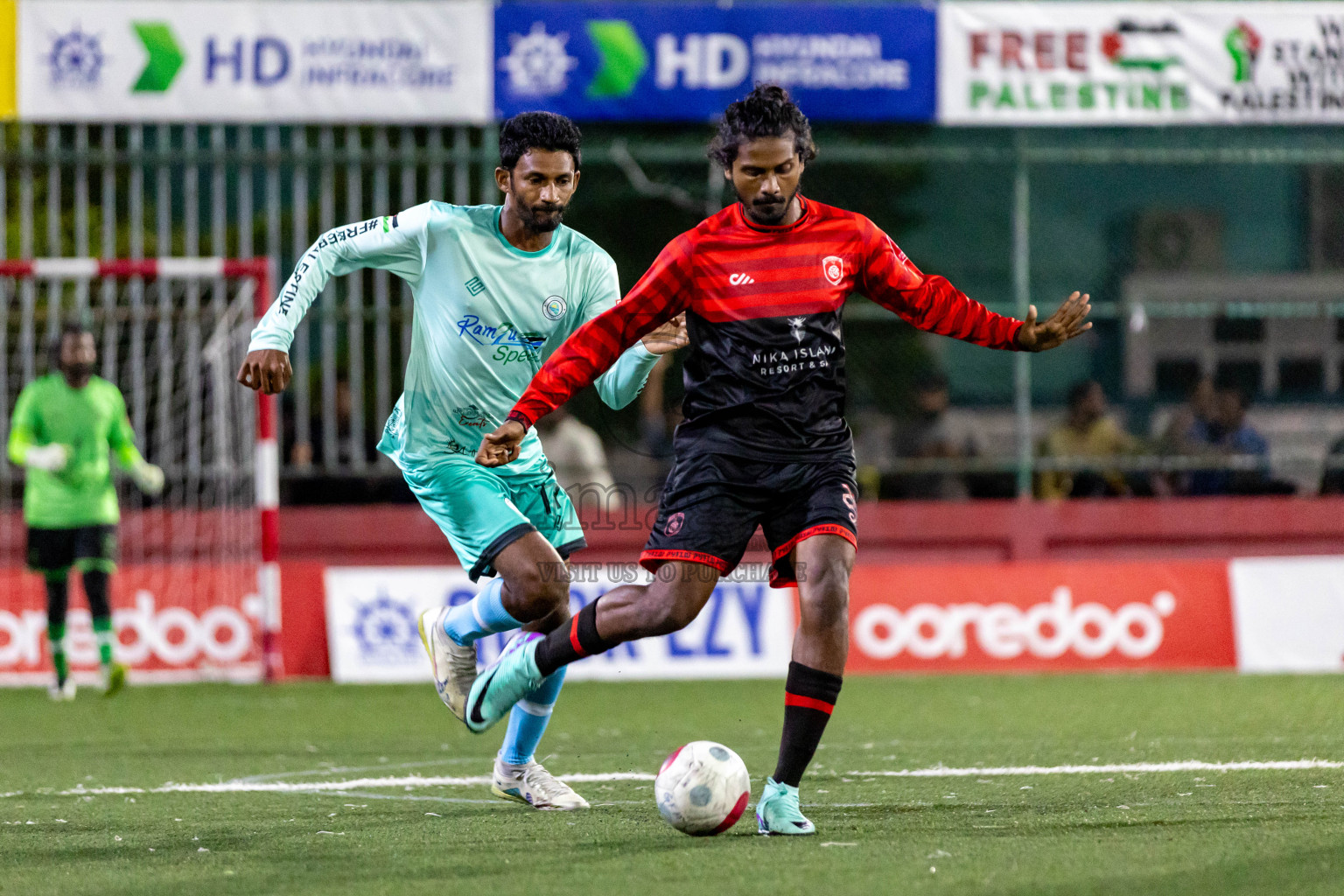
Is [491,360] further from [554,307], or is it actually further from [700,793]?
[700,793]

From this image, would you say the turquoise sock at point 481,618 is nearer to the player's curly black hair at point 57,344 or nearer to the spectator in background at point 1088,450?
the player's curly black hair at point 57,344

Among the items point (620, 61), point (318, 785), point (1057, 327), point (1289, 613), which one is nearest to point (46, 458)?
point (620, 61)

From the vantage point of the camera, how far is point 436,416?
609cm

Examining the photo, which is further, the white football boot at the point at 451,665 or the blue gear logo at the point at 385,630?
the blue gear logo at the point at 385,630

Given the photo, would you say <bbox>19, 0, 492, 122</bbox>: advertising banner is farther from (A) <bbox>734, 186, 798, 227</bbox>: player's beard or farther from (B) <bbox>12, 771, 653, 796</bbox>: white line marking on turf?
(A) <bbox>734, 186, 798, 227</bbox>: player's beard

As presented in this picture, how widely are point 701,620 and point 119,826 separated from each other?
6.62 metres

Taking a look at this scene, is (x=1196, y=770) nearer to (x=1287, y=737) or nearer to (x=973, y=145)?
(x=1287, y=737)

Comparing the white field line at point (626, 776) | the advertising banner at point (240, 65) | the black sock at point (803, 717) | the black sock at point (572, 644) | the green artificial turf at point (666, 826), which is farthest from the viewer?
the advertising banner at point (240, 65)

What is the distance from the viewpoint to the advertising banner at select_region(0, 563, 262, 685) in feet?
39.1

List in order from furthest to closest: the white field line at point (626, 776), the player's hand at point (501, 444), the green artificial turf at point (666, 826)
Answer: the white field line at point (626, 776) → the player's hand at point (501, 444) → the green artificial turf at point (666, 826)

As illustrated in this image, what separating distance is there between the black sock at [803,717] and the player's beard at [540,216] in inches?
70.0

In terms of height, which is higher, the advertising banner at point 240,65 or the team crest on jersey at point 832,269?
the advertising banner at point 240,65

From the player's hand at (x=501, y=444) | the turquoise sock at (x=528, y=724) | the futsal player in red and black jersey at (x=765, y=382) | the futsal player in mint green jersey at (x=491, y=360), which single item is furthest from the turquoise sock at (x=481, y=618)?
the player's hand at (x=501, y=444)

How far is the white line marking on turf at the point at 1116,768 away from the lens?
6.46m
